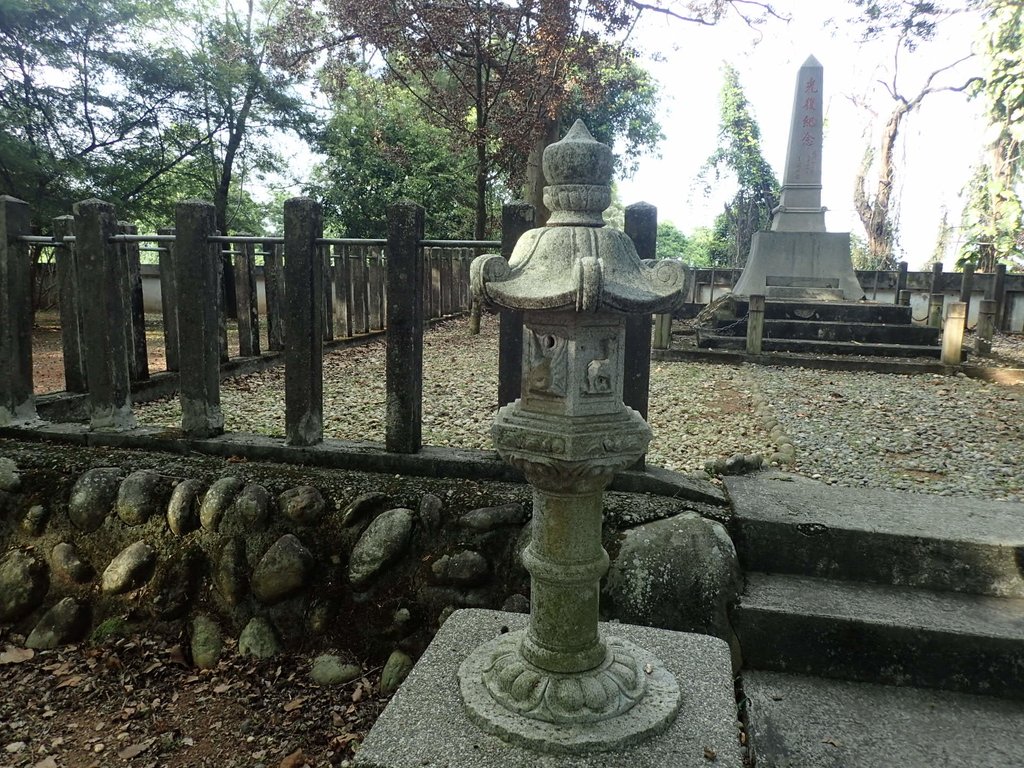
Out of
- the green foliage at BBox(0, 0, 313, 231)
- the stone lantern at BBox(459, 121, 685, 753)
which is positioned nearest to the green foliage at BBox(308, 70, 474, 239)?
the green foliage at BBox(0, 0, 313, 231)

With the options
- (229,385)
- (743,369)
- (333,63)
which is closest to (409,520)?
(229,385)

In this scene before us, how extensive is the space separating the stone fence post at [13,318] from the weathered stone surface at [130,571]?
1520 mm

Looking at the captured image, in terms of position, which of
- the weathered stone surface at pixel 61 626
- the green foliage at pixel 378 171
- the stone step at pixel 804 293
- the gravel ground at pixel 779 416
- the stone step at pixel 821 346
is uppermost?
the green foliage at pixel 378 171

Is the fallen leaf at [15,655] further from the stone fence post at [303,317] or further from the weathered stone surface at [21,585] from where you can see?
the stone fence post at [303,317]

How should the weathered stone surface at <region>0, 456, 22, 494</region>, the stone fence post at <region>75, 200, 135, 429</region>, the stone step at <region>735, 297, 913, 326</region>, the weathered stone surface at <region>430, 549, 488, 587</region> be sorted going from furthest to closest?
the stone step at <region>735, 297, 913, 326</region>, the stone fence post at <region>75, 200, 135, 429</region>, the weathered stone surface at <region>0, 456, 22, 494</region>, the weathered stone surface at <region>430, 549, 488, 587</region>

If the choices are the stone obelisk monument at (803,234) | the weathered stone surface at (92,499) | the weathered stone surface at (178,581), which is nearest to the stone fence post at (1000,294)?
the stone obelisk monument at (803,234)

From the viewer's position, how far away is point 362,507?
333cm

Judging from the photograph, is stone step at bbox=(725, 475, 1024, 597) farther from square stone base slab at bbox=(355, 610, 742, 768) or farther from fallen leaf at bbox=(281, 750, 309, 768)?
fallen leaf at bbox=(281, 750, 309, 768)

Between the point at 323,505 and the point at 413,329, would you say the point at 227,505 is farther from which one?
the point at 413,329

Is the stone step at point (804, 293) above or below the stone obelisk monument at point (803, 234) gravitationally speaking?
below

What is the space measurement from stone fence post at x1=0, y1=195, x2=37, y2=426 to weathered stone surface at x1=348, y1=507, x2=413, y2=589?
8.70ft

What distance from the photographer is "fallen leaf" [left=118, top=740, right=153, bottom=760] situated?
271 centimetres

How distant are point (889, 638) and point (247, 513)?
2.90 meters

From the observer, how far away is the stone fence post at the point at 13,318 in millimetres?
4242
